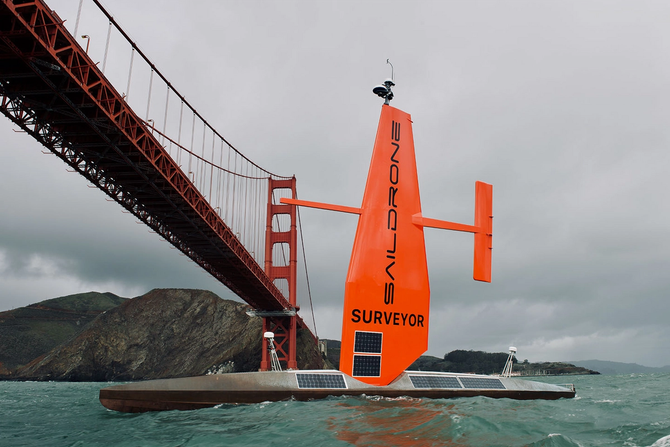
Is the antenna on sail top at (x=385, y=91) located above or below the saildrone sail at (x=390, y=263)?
above

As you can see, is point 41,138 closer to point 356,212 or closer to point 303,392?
point 356,212

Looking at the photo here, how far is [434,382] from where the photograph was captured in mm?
14141

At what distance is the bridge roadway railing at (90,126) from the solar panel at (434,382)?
1190 centimetres

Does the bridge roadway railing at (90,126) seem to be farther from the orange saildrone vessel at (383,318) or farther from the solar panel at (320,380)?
the solar panel at (320,380)

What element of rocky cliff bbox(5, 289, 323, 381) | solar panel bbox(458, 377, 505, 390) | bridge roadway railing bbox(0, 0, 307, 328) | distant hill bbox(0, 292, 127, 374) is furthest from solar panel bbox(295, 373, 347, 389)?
distant hill bbox(0, 292, 127, 374)

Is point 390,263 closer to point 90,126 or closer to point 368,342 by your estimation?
point 368,342

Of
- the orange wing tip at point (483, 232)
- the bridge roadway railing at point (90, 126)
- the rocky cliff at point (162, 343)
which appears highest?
the bridge roadway railing at point (90, 126)

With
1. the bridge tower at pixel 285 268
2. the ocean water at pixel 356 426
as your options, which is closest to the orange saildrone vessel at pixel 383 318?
the ocean water at pixel 356 426

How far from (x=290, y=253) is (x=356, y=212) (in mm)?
30910

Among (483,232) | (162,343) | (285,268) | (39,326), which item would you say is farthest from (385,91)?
(39,326)

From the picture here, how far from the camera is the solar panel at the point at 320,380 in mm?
12571

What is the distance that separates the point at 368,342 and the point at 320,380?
5.31 ft

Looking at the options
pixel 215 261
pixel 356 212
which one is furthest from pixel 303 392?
pixel 215 261

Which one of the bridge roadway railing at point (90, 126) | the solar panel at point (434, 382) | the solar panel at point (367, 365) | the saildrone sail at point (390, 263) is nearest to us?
the bridge roadway railing at point (90, 126)
